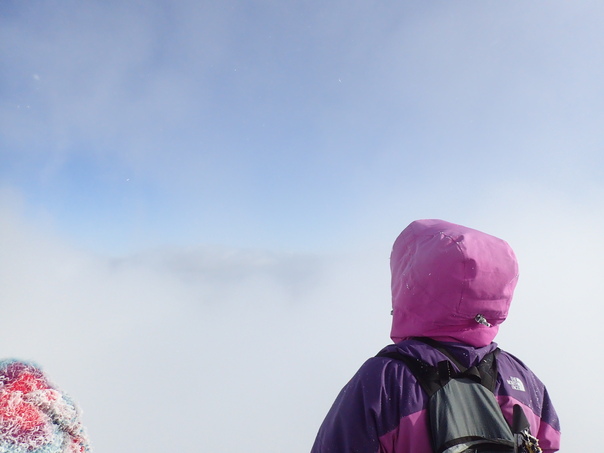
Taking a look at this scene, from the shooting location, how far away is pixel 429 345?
2062 mm

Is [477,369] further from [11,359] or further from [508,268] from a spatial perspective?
[11,359]

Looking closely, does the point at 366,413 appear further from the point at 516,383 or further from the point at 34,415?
the point at 34,415

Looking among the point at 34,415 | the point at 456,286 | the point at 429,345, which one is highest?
the point at 456,286

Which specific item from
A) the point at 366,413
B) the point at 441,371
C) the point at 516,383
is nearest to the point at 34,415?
the point at 366,413

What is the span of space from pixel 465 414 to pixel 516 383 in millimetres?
498

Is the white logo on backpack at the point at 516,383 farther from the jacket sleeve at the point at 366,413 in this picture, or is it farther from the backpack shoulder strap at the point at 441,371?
the jacket sleeve at the point at 366,413

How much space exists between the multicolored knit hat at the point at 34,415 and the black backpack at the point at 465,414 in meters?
1.37

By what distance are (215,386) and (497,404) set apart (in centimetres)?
16438

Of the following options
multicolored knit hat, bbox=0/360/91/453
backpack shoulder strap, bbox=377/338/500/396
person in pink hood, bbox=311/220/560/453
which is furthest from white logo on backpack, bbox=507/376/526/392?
multicolored knit hat, bbox=0/360/91/453

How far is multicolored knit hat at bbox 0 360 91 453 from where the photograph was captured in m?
1.07

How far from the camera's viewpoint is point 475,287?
6.83 feet

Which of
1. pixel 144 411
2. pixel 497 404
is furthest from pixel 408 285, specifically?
pixel 144 411

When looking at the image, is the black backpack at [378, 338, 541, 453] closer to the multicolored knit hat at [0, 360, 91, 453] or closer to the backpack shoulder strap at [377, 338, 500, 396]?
the backpack shoulder strap at [377, 338, 500, 396]

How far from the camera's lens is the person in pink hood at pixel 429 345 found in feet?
6.08
